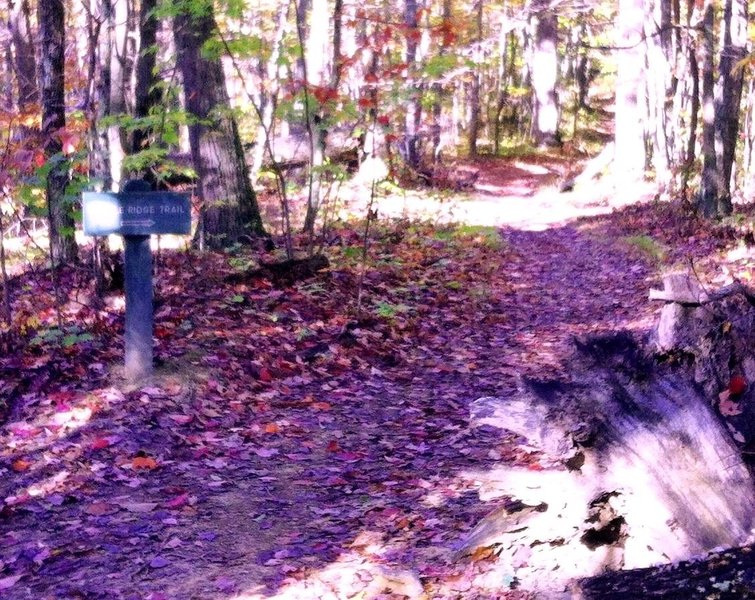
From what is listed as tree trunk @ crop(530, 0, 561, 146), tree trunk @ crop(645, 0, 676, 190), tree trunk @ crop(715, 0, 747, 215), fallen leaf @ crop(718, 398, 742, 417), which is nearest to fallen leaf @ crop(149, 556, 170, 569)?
fallen leaf @ crop(718, 398, 742, 417)

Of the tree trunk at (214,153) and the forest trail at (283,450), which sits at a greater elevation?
the tree trunk at (214,153)

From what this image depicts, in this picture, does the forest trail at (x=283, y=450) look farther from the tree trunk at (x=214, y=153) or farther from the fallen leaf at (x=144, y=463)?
the tree trunk at (x=214, y=153)

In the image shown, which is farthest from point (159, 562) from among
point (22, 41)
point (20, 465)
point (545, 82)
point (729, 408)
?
point (545, 82)

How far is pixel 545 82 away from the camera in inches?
1299

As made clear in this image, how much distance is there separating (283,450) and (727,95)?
1130cm

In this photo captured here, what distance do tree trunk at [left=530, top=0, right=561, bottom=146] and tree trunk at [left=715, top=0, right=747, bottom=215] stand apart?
15.7 m

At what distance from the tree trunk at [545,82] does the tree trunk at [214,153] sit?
20755mm

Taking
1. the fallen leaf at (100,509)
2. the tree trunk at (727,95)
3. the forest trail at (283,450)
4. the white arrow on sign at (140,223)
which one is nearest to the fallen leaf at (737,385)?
the forest trail at (283,450)

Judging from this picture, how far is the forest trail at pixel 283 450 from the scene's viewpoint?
14.4ft

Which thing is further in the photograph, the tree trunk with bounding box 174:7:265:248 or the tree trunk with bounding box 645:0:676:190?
the tree trunk with bounding box 645:0:676:190

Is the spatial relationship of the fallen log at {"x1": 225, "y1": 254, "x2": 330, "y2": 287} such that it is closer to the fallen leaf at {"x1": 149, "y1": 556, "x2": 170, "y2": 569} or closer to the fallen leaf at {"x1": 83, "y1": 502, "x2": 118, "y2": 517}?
the fallen leaf at {"x1": 83, "y1": 502, "x2": 118, "y2": 517}

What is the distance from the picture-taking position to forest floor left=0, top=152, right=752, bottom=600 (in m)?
4.44

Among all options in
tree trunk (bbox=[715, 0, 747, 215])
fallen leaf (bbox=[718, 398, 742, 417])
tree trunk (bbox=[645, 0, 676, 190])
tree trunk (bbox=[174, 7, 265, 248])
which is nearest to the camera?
fallen leaf (bbox=[718, 398, 742, 417])

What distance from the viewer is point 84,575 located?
14.4ft
